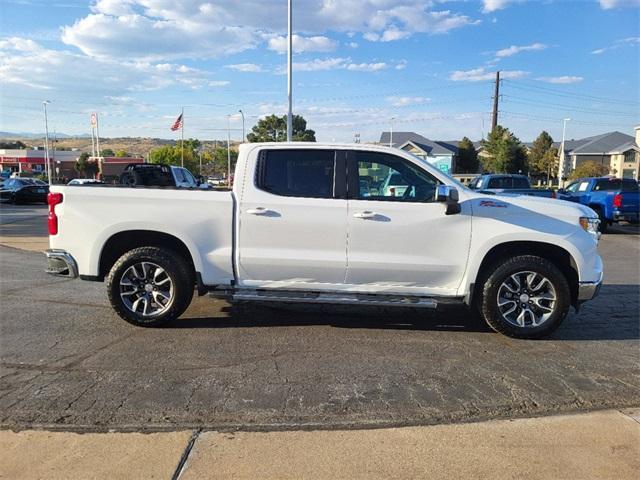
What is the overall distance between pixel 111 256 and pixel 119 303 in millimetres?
580

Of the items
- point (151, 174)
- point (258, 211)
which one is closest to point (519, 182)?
point (151, 174)

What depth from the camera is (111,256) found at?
220 inches

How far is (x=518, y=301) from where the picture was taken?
523 cm

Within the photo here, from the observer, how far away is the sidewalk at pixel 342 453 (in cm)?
289

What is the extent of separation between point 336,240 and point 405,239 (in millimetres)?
695

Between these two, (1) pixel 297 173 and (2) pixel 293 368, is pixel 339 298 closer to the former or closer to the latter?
(2) pixel 293 368

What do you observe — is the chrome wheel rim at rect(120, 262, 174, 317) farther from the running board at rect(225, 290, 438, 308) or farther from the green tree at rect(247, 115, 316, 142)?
the green tree at rect(247, 115, 316, 142)

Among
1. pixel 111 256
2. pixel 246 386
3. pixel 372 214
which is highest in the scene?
pixel 372 214

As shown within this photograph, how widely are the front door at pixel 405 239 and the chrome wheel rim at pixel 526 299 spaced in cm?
51

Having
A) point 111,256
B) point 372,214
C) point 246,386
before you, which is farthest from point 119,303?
point 372,214

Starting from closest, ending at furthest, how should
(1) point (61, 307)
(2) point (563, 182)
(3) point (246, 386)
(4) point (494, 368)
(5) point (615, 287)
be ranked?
(3) point (246, 386) < (4) point (494, 368) < (1) point (61, 307) < (5) point (615, 287) < (2) point (563, 182)

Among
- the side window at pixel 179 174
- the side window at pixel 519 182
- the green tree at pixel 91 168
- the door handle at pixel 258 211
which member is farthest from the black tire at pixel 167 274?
the green tree at pixel 91 168

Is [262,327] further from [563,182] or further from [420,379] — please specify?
[563,182]

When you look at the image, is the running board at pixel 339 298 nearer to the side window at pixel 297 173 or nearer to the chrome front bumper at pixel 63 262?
the side window at pixel 297 173
